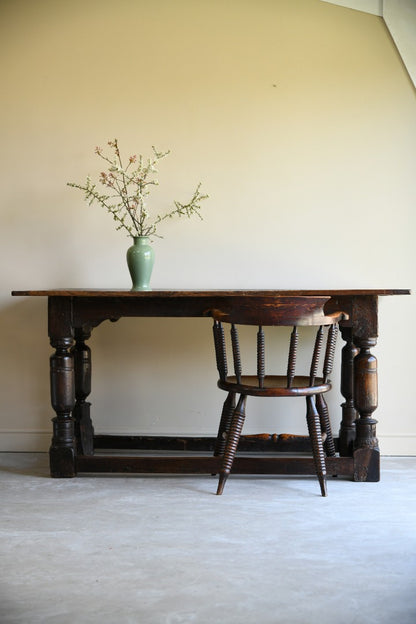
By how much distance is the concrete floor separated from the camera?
6.47 ft

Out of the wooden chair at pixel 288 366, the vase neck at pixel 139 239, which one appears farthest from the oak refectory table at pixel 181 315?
the vase neck at pixel 139 239

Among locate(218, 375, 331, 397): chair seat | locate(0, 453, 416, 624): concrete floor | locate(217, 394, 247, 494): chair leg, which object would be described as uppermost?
locate(218, 375, 331, 397): chair seat

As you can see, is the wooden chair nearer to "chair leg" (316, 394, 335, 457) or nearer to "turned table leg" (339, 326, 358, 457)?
"chair leg" (316, 394, 335, 457)

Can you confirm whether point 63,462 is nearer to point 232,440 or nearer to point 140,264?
point 232,440

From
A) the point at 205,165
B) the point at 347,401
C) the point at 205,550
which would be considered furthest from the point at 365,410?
the point at 205,165

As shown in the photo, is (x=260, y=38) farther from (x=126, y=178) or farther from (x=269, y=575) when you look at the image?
(x=269, y=575)

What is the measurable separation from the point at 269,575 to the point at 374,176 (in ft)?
7.92

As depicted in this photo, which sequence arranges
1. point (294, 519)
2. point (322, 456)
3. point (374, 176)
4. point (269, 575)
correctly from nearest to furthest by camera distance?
point (269, 575) < point (294, 519) < point (322, 456) < point (374, 176)

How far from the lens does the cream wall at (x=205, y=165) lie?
3883mm

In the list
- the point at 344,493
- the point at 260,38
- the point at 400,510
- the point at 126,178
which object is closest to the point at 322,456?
the point at 344,493

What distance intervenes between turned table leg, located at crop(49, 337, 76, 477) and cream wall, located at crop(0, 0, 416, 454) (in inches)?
26.5

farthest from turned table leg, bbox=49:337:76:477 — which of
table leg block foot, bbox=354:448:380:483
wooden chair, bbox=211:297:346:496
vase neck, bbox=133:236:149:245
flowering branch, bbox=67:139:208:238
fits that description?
table leg block foot, bbox=354:448:380:483

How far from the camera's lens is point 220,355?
318 cm

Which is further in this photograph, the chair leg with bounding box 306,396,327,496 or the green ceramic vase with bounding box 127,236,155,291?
the green ceramic vase with bounding box 127,236,155,291
